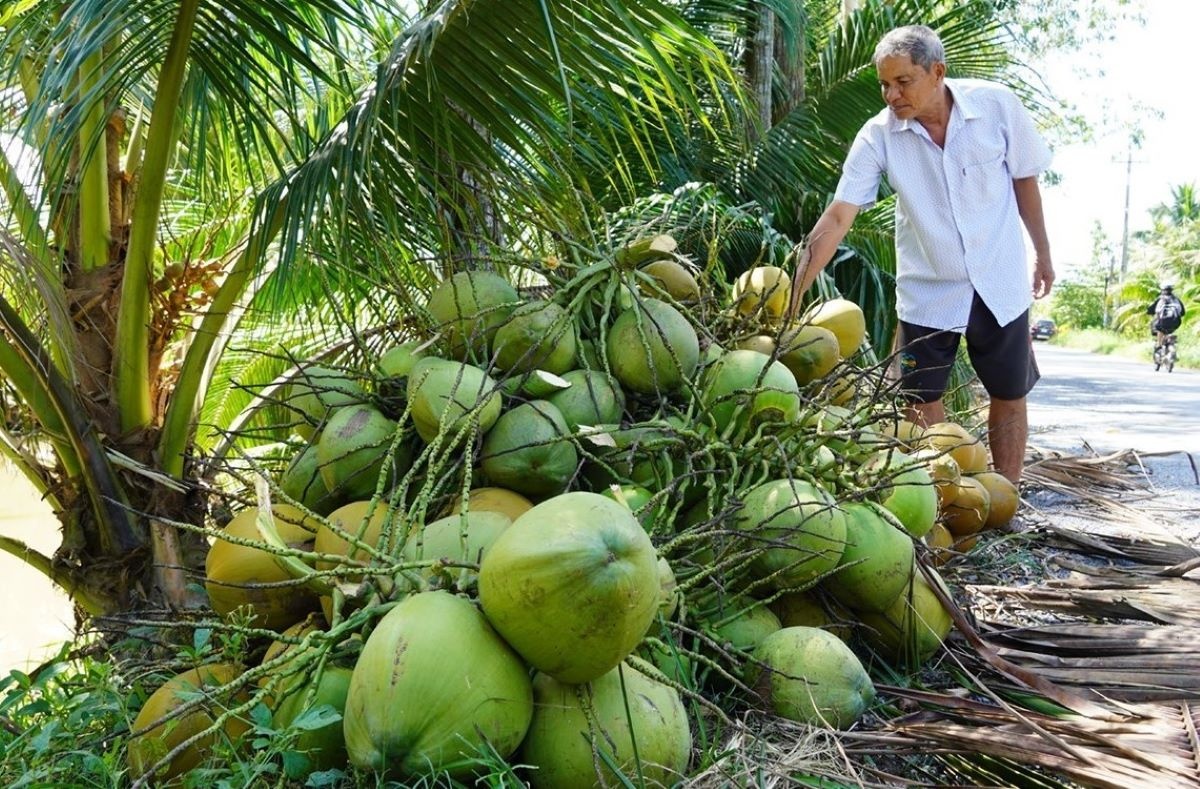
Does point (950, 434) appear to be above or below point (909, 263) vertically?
below

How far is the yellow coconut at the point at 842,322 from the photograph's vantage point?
2.46 m

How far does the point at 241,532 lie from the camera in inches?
63.9

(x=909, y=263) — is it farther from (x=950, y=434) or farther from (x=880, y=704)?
(x=880, y=704)

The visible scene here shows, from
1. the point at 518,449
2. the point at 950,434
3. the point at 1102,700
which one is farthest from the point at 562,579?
the point at 950,434

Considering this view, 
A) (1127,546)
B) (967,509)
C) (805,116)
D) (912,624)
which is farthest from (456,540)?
(805,116)

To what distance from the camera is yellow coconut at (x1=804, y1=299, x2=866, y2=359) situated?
2462mm

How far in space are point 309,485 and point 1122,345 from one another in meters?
27.8

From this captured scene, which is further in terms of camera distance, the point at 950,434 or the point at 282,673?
the point at 950,434

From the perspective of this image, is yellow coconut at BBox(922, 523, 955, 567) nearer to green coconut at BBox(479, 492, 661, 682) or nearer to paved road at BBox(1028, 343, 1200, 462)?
green coconut at BBox(479, 492, 661, 682)

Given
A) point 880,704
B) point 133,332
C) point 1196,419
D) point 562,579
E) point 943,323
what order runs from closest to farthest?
point 562,579, point 880,704, point 133,332, point 943,323, point 1196,419

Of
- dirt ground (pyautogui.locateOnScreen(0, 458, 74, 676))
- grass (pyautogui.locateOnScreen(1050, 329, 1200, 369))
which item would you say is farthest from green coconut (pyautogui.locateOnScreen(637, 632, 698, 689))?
grass (pyautogui.locateOnScreen(1050, 329, 1200, 369))

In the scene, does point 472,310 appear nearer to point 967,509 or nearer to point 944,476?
point 944,476

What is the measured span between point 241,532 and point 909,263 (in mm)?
2342

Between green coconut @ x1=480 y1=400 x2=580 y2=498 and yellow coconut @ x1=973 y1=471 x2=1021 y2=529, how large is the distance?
1.44 meters
